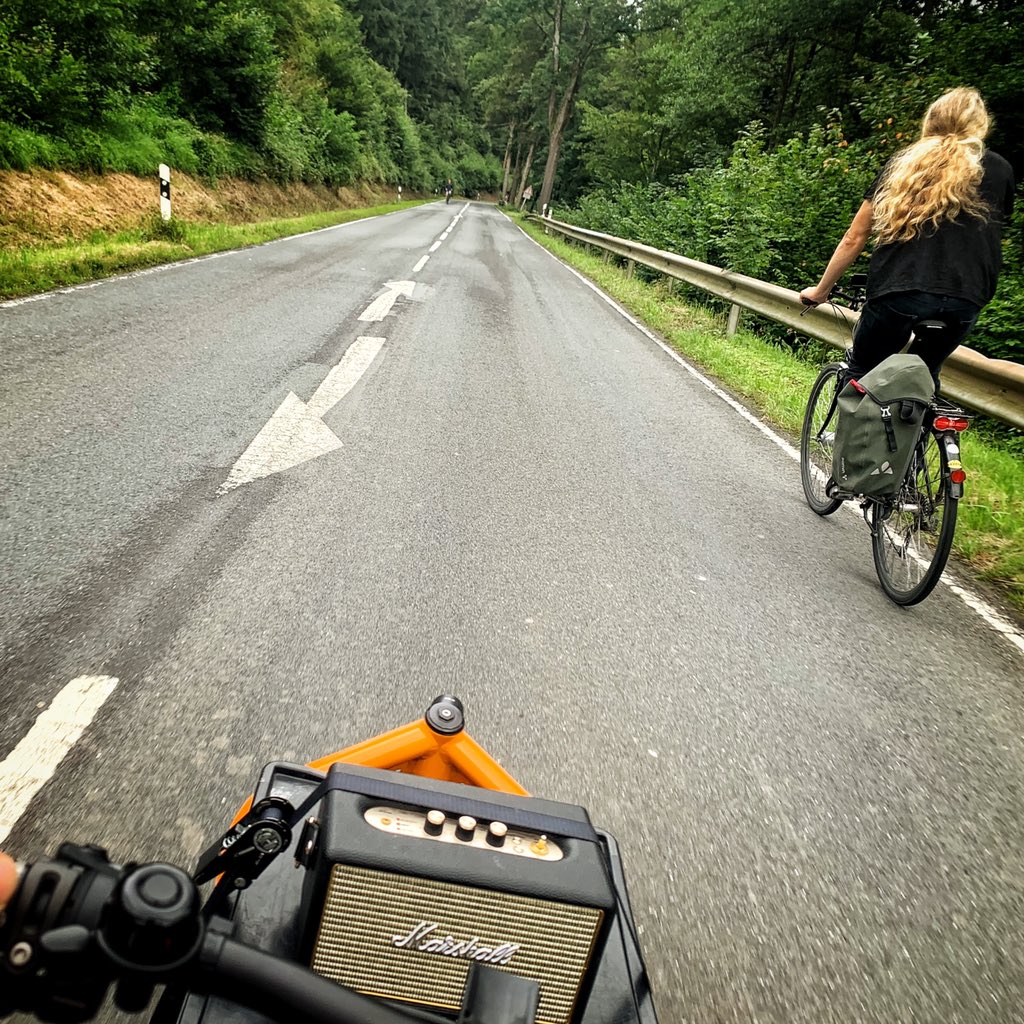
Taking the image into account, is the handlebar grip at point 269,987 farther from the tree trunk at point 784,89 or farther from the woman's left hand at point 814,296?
the tree trunk at point 784,89

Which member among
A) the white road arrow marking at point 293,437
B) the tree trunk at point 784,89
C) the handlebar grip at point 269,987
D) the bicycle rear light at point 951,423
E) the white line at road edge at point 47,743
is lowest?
the white road arrow marking at point 293,437

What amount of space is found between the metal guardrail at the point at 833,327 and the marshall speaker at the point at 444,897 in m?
4.42

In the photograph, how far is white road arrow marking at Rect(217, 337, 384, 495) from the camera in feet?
12.5

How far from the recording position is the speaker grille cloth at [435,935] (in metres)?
1.00

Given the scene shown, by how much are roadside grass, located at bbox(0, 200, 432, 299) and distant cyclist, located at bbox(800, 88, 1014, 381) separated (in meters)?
7.52

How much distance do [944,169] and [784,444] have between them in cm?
281

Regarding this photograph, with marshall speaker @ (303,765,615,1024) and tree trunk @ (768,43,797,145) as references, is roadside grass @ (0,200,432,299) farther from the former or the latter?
tree trunk @ (768,43,797,145)

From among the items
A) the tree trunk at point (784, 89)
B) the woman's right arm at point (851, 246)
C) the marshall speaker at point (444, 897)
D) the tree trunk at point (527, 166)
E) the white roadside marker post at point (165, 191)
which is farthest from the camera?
the tree trunk at point (527, 166)

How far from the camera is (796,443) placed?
19.4 feet

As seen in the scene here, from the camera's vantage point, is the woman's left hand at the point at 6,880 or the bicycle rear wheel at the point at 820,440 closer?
the woman's left hand at the point at 6,880

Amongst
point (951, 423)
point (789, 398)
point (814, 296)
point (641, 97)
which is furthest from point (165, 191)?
point (641, 97)

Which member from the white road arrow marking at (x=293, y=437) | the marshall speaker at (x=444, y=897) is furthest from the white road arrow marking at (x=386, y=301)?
the marshall speaker at (x=444, y=897)

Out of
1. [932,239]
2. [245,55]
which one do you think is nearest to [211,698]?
[932,239]

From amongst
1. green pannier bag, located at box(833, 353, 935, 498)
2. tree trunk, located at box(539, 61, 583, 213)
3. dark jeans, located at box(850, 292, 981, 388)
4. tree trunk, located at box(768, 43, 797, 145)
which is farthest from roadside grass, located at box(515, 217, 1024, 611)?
tree trunk, located at box(539, 61, 583, 213)
